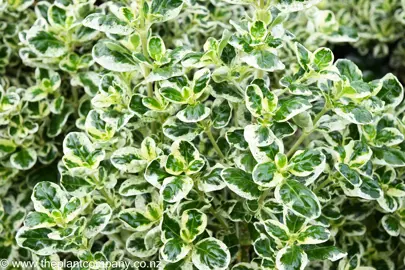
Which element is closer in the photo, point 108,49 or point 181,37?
point 108,49

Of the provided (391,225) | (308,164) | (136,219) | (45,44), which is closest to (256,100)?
(308,164)

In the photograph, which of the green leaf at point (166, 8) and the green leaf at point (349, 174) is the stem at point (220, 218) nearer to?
the green leaf at point (349, 174)

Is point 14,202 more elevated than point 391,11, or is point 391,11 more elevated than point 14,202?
point 391,11

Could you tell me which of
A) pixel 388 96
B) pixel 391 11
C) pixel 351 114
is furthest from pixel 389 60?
pixel 351 114

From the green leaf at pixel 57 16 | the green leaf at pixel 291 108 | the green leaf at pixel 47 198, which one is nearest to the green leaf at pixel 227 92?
the green leaf at pixel 291 108

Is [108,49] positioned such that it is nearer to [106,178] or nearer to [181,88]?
[181,88]

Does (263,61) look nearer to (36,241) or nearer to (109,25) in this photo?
(109,25)
